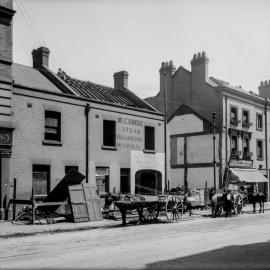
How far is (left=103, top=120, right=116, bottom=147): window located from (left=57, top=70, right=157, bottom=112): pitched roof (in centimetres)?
146

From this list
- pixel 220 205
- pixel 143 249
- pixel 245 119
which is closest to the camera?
pixel 143 249

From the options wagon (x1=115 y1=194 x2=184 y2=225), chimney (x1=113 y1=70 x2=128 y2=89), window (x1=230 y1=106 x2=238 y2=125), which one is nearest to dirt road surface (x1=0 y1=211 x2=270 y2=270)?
wagon (x1=115 y1=194 x2=184 y2=225)

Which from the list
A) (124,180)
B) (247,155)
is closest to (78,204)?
(124,180)

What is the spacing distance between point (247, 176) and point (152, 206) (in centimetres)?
2020

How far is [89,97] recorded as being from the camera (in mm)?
26250

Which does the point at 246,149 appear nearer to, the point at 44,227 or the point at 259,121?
the point at 259,121

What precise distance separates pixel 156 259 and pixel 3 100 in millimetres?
12976

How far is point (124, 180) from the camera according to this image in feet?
88.2

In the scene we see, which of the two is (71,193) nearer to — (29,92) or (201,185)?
(29,92)

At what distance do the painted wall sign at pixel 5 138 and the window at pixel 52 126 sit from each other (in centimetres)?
313

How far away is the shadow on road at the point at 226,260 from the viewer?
348 inches

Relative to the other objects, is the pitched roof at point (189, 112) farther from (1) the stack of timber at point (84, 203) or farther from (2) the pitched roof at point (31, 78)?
(1) the stack of timber at point (84, 203)

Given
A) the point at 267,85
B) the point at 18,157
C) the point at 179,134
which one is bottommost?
the point at 18,157

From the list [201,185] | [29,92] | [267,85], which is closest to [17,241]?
[29,92]
